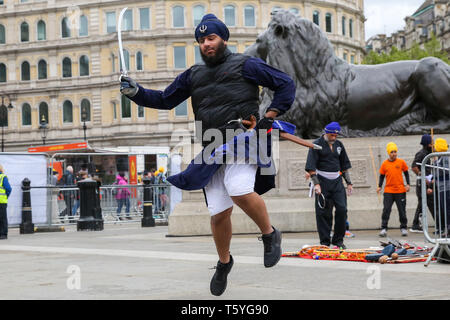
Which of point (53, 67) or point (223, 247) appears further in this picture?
point (53, 67)

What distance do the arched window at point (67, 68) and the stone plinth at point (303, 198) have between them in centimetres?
5470

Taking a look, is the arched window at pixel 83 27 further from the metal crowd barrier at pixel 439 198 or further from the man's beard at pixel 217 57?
the man's beard at pixel 217 57

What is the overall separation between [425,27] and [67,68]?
51610 millimetres

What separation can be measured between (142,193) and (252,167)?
667 inches

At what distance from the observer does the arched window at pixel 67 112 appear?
218ft

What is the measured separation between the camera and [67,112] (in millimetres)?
66500

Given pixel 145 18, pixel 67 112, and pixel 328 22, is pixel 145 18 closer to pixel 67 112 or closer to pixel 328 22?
pixel 67 112

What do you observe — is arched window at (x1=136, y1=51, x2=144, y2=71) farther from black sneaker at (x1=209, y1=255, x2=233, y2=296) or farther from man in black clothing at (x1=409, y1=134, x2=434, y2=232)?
black sneaker at (x1=209, y1=255, x2=233, y2=296)

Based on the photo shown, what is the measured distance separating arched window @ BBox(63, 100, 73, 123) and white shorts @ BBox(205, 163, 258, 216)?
62.4 m

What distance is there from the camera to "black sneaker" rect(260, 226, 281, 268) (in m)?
5.64

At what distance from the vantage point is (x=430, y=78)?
44.7 feet

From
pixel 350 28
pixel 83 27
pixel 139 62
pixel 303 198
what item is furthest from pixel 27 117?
pixel 303 198
